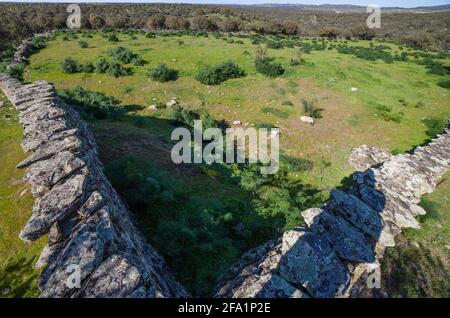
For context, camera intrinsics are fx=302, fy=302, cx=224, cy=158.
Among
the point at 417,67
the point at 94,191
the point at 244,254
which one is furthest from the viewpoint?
the point at 417,67

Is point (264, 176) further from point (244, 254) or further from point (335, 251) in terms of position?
point (335, 251)

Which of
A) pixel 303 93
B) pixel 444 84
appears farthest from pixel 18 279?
pixel 444 84

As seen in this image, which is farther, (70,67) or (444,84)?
(444,84)

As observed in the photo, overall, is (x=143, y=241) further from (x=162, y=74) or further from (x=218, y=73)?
(x=218, y=73)

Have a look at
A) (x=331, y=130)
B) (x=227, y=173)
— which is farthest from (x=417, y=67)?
(x=227, y=173)

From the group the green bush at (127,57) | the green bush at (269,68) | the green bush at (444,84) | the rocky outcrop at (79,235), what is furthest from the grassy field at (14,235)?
the green bush at (444,84)

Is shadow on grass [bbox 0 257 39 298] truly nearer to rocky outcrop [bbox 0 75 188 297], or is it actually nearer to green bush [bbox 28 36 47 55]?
rocky outcrop [bbox 0 75 188 297]
